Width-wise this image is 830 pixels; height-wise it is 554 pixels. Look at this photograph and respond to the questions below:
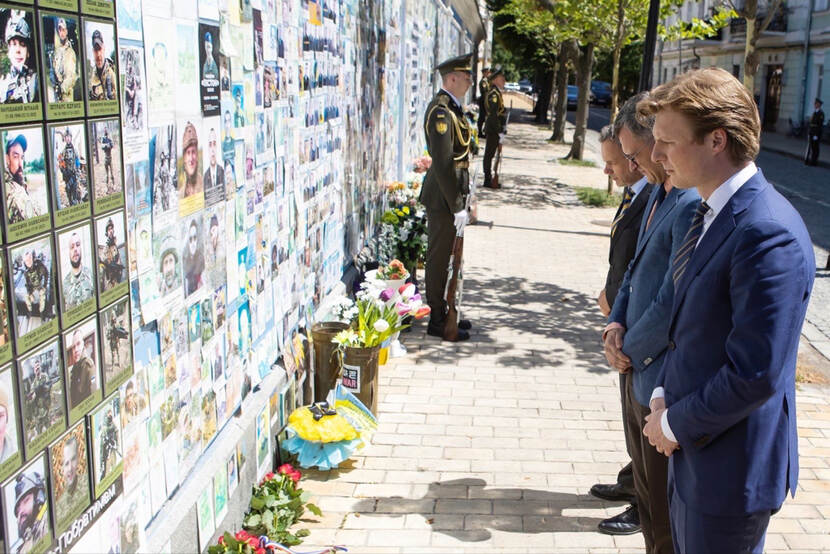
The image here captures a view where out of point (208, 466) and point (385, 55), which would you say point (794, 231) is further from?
point (385, 55)

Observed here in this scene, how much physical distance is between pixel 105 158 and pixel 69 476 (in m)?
0.93

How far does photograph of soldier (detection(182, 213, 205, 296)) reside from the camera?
11.0 ft

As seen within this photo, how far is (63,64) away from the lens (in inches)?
90.2

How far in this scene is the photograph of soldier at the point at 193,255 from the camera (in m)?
3.34

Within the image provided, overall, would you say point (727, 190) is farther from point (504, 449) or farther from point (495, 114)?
point (495, 114)

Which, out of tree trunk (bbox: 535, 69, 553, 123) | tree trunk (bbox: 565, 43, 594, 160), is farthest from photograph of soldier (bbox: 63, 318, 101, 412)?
tree trunk (bbox: 535, 69, 553, 123)

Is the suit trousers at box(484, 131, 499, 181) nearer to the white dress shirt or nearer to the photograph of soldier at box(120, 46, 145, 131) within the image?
the photograph of soldier at box(120, 46, 145, 131)

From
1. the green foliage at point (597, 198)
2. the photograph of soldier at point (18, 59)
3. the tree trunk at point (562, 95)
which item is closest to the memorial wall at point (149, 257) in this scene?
the photograph of soldier at point (18, 59)

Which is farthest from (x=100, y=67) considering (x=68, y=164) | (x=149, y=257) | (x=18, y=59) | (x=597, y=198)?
(x=597, y=198)

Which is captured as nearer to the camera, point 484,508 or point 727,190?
point 727,190

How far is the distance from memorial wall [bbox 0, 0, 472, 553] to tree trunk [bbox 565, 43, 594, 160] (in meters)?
15.7

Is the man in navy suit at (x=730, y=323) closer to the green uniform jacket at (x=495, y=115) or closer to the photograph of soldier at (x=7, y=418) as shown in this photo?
the photograph of soldier at (x=7, y=418)

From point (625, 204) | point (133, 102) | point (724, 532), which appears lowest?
point (724, 532)

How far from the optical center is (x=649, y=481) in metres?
3.40
